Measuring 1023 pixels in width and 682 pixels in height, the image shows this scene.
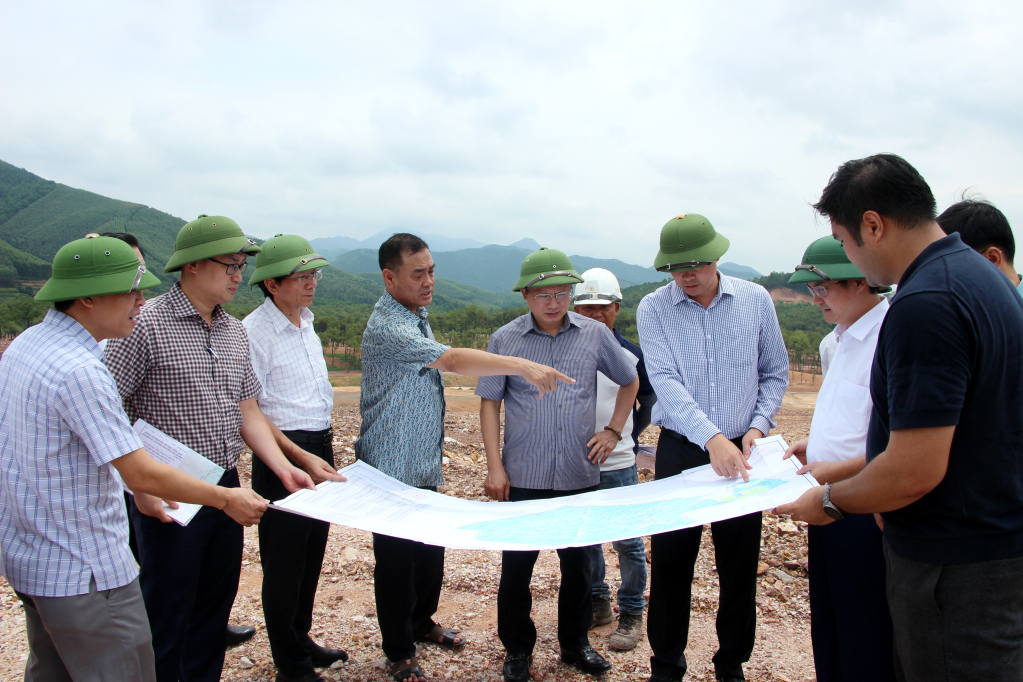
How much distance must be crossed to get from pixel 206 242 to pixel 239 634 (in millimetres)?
2303

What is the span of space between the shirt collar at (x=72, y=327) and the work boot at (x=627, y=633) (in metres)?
2.87

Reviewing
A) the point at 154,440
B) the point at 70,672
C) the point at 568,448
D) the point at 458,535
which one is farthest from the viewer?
the point at 568,448

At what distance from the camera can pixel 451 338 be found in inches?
1212

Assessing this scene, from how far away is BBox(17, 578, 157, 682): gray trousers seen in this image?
5.91ft

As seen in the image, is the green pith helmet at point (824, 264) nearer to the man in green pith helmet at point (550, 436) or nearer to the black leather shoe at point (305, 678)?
→ the man in green pith helmet at point (550, 436)

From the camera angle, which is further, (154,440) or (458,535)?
(154,440)

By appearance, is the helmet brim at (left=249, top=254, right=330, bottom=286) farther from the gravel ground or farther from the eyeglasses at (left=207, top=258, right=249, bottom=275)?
the gravel ground

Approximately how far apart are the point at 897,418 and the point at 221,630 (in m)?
2.74

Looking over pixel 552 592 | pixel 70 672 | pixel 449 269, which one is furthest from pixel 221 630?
pixel 449 269

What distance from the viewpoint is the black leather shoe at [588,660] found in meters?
3.09

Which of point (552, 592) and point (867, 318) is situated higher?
point (867, 318)

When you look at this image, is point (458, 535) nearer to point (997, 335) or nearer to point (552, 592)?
point (997, 335)

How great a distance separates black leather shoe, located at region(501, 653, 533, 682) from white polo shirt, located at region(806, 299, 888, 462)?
5.42 feet

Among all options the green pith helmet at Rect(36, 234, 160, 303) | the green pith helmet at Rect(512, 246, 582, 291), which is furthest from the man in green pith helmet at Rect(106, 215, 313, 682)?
the green pith helmet at Rect(512, 246, 582, 291)
